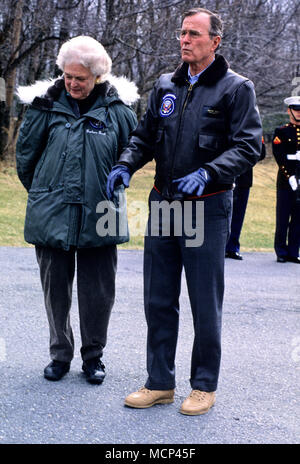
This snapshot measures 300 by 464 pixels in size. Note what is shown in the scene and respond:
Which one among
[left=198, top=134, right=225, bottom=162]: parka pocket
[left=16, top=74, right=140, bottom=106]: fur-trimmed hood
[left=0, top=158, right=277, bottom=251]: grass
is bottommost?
[left=0, top=158, right=277, bottom=251]: grass

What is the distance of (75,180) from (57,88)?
527 mm

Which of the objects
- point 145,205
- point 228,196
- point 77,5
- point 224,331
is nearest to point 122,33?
point 77,5

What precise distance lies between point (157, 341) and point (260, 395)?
0.68m

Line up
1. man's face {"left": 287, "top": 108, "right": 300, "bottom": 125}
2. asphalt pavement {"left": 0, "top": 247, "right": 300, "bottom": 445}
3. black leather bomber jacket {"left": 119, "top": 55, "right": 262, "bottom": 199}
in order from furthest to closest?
man's face {"left": 287, "top": 108, "right": 300, "bottom": 125} < black leather bomber jacket {"left": 119, "top": 55, "right": 262, "bottom": 199} < asphalt pavement {"left": 0, "top": 247, "right": 300, "bottom": 445}

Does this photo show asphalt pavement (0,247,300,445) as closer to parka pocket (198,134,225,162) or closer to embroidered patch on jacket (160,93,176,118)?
parka pocket (198,134,225,162)

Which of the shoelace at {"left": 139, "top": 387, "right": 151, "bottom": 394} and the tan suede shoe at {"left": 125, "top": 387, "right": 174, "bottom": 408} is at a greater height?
the shoelace at {"left": 139, "top": 387, "right": 151, "bottom": 394}

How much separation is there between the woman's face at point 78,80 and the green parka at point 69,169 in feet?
0.29

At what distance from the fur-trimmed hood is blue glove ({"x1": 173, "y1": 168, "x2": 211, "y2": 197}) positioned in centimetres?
86

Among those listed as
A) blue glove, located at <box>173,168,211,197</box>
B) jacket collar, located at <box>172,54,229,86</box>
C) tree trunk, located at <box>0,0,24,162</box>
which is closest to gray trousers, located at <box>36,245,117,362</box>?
blue glove, located at <box>173,168,211,197</box>

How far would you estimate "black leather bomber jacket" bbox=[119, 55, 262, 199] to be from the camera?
3.40 metres

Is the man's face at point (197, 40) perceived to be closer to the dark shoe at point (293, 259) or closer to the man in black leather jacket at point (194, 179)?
the man in black leather jacket at point (194, 179)

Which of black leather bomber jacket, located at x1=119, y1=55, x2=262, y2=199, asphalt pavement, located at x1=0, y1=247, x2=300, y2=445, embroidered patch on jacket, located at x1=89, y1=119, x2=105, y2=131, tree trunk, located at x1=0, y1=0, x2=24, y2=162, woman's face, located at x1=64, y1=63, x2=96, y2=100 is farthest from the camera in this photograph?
tree trunk, located at x1=0, y1=0, x2=24, y2=162

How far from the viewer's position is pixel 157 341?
12.2 feet

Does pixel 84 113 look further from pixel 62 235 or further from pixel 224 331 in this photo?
pixel 224 331
